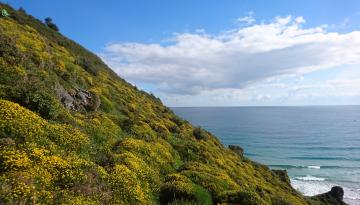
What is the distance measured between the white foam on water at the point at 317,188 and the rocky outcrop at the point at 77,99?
63.7 metres

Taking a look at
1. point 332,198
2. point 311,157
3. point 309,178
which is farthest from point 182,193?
point 311,157

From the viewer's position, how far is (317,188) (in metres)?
82.9

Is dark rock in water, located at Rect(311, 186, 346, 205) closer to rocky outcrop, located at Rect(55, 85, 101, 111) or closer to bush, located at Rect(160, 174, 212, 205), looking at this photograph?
rocky outcrop, located at Rect(55, 85, 101, 111)

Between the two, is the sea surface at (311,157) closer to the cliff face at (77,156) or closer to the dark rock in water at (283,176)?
the dark rock in water at (283,176)

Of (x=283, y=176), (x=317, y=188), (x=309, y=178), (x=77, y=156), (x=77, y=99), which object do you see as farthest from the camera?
(x=309, y=178)

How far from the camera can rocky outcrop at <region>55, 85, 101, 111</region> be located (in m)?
22.9

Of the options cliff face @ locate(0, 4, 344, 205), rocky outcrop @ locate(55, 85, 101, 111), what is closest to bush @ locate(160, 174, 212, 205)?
cliff face @ locate(0, 4, 344, 205)

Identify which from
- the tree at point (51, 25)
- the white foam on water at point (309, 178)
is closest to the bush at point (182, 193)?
the tree at point (51, 25)

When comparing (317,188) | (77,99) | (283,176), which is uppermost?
(77,99)

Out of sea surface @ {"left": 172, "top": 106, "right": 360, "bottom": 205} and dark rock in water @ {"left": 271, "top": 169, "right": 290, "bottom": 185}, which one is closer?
dark rock in water @ {"left": 271, "top": 169, "right": 290, "bottom": 185}

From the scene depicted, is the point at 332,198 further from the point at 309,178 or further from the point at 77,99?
the point at 77,99

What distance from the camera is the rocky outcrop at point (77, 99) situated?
75.0ft

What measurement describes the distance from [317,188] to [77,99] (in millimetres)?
74025

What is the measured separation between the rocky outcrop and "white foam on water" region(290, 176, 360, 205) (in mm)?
63672
